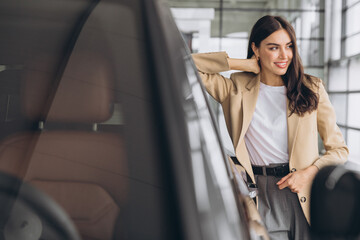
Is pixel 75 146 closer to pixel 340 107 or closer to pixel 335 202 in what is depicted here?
pixel 335 202

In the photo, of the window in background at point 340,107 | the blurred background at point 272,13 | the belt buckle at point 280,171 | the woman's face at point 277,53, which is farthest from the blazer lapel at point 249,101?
the blurred background at point 272,13

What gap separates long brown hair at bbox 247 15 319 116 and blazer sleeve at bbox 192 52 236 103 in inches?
9.3

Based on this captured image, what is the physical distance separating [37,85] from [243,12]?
1266 centimetres

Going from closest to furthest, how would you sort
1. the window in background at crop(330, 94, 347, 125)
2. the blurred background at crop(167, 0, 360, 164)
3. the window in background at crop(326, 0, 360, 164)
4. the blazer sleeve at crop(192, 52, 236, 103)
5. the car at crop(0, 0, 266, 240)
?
the car at crop(0, 0, 266, 240)
the blazer sleeve at crop(192, 52, 236, 103)
the window in background at crop(326, 0, 360, 164)
the window in background at crop(330, 94, 347, 125)
the blurred background at crop(167, 0, 360, 164)

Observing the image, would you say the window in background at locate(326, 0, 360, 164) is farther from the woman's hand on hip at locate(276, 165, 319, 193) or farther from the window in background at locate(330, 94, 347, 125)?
the woman's hand on hip at locate(276, 165, 319, 193)

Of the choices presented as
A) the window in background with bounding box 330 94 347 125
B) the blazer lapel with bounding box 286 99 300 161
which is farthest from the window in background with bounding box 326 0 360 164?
the blazer lapel with bounding box 286 99 300 161

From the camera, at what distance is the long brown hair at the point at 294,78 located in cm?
217

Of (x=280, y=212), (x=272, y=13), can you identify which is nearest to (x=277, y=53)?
(x=280, y=212)

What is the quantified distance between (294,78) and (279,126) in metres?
0.26

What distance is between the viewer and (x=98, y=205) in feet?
2.14

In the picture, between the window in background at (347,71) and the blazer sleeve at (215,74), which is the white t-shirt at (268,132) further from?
the window in background at (347,71)

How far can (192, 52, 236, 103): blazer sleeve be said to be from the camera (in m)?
2.44

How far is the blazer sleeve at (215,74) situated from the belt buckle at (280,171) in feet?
1.65

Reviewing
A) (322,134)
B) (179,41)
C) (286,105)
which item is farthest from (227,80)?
(179,41)
